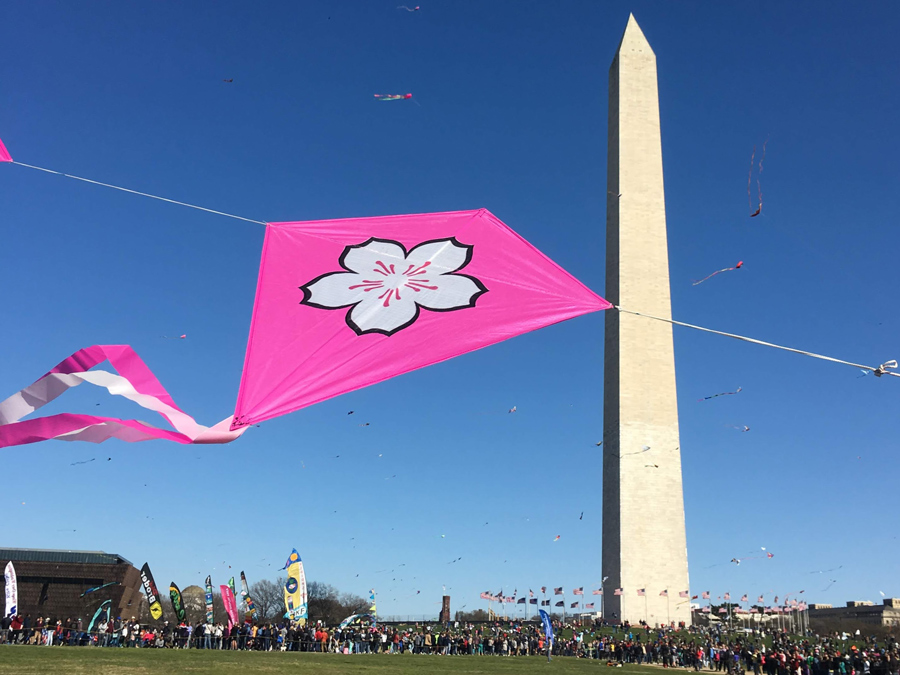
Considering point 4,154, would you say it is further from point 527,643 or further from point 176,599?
point 527,643

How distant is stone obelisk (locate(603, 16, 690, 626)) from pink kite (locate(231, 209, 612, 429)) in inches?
1337

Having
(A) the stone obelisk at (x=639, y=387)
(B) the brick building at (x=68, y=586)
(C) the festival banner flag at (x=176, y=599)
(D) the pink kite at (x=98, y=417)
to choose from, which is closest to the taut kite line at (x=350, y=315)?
(D) the pink kite at (x=98, y=417)

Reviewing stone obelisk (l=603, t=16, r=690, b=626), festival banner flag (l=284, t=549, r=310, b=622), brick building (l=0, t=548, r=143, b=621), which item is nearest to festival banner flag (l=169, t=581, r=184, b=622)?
festival banner flag (l=284, t=549, r=310, b=622)

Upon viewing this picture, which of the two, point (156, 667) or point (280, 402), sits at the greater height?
point (280, 402)

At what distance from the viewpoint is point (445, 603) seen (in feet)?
192

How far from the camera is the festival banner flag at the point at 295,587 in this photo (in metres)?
31.9

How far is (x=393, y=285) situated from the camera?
6.88m

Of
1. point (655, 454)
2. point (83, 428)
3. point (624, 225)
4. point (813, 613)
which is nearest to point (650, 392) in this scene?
point (655, 454)

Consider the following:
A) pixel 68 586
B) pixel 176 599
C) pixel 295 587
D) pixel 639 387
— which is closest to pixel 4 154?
pixel 295 587

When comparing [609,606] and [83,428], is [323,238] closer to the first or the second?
[83,428]

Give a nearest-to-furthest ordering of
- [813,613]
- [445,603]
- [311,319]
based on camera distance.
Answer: [311,319], [445,603], [813,613]

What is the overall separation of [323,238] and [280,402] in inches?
92.9

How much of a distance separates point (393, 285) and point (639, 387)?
119 feet

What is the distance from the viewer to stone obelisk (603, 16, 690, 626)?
131ft
